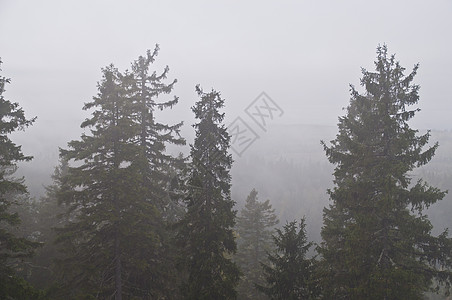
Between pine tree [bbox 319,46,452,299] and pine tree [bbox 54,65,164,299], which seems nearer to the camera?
pine tree [bbox 319,46,452,299]

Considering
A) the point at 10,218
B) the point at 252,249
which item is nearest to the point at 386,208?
the point at 10,218

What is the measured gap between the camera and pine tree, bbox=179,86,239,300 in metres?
13.8

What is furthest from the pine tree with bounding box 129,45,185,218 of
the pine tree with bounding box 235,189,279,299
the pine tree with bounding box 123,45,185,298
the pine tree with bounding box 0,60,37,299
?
the pine tree with bounding box 235,189,279,299

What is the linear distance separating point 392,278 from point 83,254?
14071 mm

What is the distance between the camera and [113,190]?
12578mm

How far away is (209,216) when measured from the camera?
14.3 m

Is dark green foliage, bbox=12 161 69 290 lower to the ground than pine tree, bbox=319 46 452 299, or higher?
lower

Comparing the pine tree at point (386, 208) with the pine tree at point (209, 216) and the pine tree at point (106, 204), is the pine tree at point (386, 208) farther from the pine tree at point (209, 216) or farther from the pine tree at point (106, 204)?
the pine tree at point (106, 204)

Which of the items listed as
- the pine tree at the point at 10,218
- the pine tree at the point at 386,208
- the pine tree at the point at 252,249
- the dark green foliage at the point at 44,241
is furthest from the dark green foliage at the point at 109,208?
the pine tree at the point at 252,249

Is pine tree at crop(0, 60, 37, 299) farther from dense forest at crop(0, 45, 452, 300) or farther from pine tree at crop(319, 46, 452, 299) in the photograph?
pine tree at crop(319, 46, 452, 299)

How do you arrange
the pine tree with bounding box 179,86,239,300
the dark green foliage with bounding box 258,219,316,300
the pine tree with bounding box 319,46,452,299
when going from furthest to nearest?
the dark green foliage with bounding box 258,219,316,300, the pine tree with bounding box 179,86,239,300, the pine tree with bounding box 319,46,452,299

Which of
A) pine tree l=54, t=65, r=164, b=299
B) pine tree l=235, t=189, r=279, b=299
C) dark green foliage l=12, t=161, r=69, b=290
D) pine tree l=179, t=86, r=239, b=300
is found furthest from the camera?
pine tree l=235, t=189, r=279, b=299

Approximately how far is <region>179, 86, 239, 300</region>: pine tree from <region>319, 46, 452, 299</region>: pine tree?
198 inches

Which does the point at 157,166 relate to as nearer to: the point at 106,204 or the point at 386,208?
the point at 106,204
